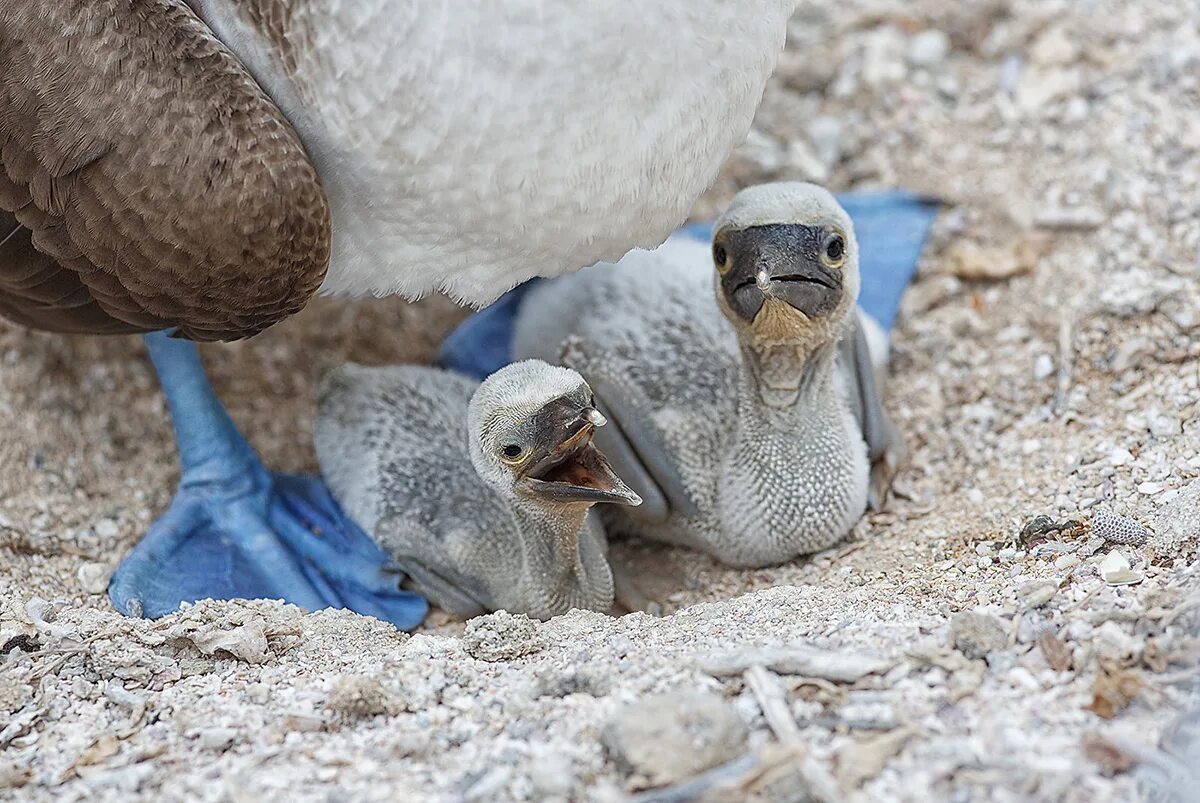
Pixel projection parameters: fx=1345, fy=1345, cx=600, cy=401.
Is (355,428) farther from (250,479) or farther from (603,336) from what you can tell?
(603,336)

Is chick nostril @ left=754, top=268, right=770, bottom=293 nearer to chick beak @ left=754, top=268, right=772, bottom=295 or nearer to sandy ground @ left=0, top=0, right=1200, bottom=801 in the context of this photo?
chick beak @ left=754, top=268, right=772, bottom=295

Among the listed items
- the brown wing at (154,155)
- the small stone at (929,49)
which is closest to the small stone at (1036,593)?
the brown wing at (154,155)

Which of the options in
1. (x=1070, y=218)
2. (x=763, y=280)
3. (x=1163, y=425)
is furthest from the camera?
(x=1070, y=218)

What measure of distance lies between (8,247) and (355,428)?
109 centimetres

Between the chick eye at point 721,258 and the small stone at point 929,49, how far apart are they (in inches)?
76.4

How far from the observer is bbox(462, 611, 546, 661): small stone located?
104 inches

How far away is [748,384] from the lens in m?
3.42

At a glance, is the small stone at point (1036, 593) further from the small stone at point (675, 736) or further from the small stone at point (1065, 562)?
the small stone at point (675, 736)

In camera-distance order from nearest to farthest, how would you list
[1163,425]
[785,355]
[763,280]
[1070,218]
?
1. [763,280]
2. [1163,425]
3. [785,355]
4. [1070,218]

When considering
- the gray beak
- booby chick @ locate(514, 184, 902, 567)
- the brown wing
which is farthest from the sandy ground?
the brown wing

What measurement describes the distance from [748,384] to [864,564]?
545 mm

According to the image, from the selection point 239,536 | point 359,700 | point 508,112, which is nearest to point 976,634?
point 359,700

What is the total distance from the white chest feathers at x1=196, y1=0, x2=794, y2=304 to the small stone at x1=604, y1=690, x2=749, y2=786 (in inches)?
43.4

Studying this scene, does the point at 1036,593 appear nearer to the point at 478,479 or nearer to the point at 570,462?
the point at 570,462
